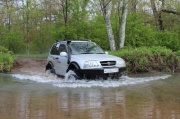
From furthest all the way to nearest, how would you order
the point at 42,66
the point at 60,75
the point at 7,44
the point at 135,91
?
the point at 7,44 → the point at 42,66 → the point at 60,75 → the point at 135,91

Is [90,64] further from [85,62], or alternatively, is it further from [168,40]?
[168,40]

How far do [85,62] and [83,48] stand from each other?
1566 mm

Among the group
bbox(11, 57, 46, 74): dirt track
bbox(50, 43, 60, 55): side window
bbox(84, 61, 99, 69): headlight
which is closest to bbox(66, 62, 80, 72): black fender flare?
bbox(84, 61, 99, 69): headlight

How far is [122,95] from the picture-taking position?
770 centimetres

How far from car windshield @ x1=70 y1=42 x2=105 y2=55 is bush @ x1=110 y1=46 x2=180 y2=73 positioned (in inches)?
89.6

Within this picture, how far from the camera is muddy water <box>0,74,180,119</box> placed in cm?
552

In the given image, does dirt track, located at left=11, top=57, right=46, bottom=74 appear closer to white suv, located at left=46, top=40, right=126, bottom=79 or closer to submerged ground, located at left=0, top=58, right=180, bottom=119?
white suv, located at left=46, top=40, right=126, bottom=79

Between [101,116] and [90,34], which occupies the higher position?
[90,34]

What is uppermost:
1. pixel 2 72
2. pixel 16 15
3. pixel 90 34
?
pixel 16 15

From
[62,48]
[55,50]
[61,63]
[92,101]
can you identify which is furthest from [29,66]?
[92,101]

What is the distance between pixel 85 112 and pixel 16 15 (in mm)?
27090

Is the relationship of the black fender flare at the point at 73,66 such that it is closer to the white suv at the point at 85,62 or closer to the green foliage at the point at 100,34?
the white suv at the point at 85,62

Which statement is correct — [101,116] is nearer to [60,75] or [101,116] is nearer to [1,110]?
[1,110]

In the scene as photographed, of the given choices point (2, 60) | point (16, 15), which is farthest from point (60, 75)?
point (16, 15)
